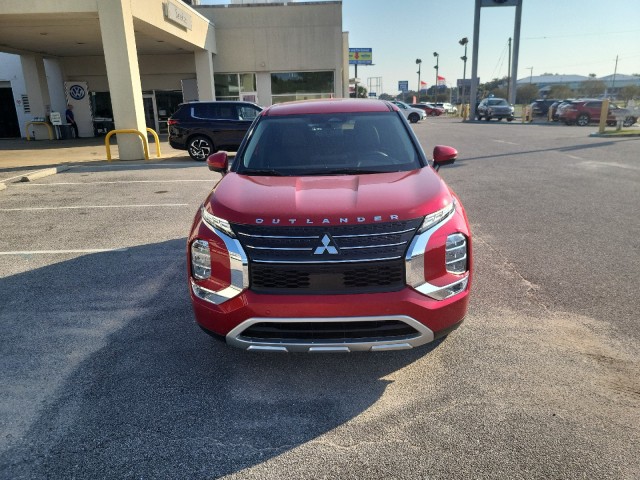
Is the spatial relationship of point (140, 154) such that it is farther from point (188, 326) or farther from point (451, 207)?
point (451, 207)

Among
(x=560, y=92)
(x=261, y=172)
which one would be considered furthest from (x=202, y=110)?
(x=560, y=92)

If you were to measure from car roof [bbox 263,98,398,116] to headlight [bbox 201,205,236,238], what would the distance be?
1.89m

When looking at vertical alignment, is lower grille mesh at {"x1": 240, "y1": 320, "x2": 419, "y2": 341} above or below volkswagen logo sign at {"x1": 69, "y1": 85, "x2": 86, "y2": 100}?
below

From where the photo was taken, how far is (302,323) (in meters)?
2.90

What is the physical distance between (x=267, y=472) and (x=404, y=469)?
70 cm

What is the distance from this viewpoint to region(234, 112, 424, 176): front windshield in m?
4.05

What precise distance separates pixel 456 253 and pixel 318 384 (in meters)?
1.27

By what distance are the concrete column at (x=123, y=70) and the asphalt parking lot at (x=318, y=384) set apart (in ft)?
31.7

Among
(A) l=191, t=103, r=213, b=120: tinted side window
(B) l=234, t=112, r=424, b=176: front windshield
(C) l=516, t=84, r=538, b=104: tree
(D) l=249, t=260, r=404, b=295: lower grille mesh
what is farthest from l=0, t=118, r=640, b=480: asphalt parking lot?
(C) l=516, t=84, r=538, b=104: tree

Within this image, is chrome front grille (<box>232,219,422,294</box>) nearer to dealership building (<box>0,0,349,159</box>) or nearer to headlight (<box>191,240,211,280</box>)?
headlight (<box>191,240,211,280</box>)

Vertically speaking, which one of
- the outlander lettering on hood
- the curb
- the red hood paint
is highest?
the red hood paint

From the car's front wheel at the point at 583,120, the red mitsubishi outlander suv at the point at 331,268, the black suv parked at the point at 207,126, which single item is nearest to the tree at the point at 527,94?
the car's front wheel at the point at 583,120

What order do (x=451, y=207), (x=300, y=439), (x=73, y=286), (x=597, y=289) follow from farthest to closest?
(x=73, y=286)
(x=597, y=289)
(x=451, y=207)
(x=300, y=439)

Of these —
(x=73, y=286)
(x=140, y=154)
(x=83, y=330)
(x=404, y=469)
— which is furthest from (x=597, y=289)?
(x=140, y=154)
